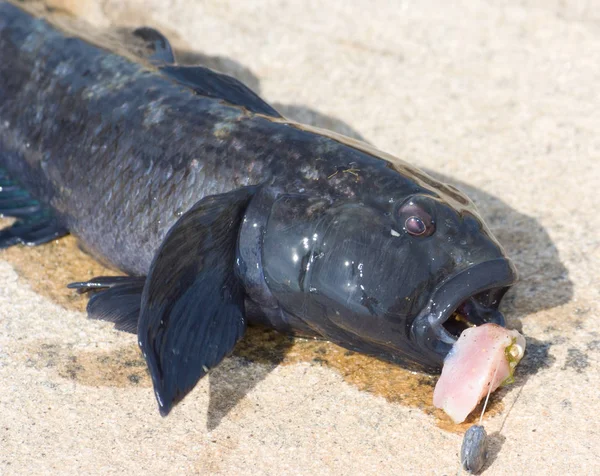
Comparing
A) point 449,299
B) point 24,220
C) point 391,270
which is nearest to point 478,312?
point 449,299

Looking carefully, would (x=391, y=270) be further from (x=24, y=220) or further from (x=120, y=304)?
(x=24, y=220)

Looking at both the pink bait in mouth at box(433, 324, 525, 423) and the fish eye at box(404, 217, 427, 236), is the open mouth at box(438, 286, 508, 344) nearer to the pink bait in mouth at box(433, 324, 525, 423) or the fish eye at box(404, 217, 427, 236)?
the pink bait in mouth at box(433, 324, 525, 423)

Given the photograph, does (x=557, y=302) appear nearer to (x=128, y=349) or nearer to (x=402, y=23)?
(x=128, y=349)

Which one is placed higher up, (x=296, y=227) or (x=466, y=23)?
(x=466, y=23)

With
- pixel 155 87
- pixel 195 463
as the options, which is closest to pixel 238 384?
pixel 195 463

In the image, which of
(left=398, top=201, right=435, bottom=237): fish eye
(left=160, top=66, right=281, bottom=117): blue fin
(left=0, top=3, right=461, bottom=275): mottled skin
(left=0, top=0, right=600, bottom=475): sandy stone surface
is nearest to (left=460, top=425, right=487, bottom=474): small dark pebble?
(left=0, top=0, right=600, bottom=475): sandy stone surface

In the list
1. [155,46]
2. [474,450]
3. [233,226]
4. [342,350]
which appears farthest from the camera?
[155,46]
